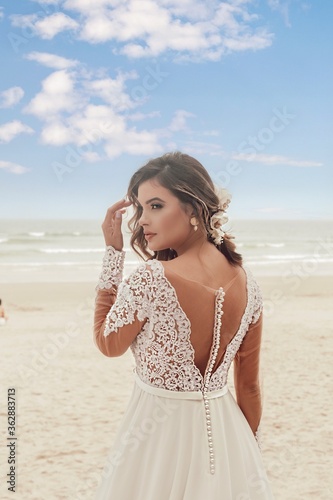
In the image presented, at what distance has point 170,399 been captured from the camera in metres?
1.90

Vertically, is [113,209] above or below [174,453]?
above

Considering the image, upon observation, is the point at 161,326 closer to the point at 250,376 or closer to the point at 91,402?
the point at 250,376

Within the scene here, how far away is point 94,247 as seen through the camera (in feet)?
124

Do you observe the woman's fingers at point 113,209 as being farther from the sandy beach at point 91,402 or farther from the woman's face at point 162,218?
the sandy beach at point 91,402

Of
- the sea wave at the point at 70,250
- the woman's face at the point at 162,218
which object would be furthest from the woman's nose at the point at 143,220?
the sea wave at the point at 70,250

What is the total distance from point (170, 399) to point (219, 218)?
2.04 ft

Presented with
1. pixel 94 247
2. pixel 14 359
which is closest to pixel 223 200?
pixel 14 359

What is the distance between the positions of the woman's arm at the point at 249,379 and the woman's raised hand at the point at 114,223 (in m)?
0.60

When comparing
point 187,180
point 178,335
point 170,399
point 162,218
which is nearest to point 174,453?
point 170,399

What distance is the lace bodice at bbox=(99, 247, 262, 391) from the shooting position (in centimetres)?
179

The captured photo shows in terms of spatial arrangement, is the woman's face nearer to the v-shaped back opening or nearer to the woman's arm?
the v-shaped back opening

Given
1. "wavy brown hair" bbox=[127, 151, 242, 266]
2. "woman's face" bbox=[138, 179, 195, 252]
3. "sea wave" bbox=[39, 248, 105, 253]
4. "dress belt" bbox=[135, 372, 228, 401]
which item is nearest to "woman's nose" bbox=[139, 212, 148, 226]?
"woman's face" bbox=[138, 179, 195, 252]

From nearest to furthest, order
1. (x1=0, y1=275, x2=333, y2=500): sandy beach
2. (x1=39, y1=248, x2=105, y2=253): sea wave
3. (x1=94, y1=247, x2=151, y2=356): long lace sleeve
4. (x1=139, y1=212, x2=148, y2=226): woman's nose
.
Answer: (x1=94, y1=247, x2=151, y2=356): long lace sleeve
(x1=139, y1=212, x2=148, y2=226): woman's nose
(x1=0, y1=275, x2=333, y2=500): sandy beach
(x1=39, y1=248, x2=105, y2=253): sea wave

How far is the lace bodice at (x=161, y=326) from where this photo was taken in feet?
5.86
